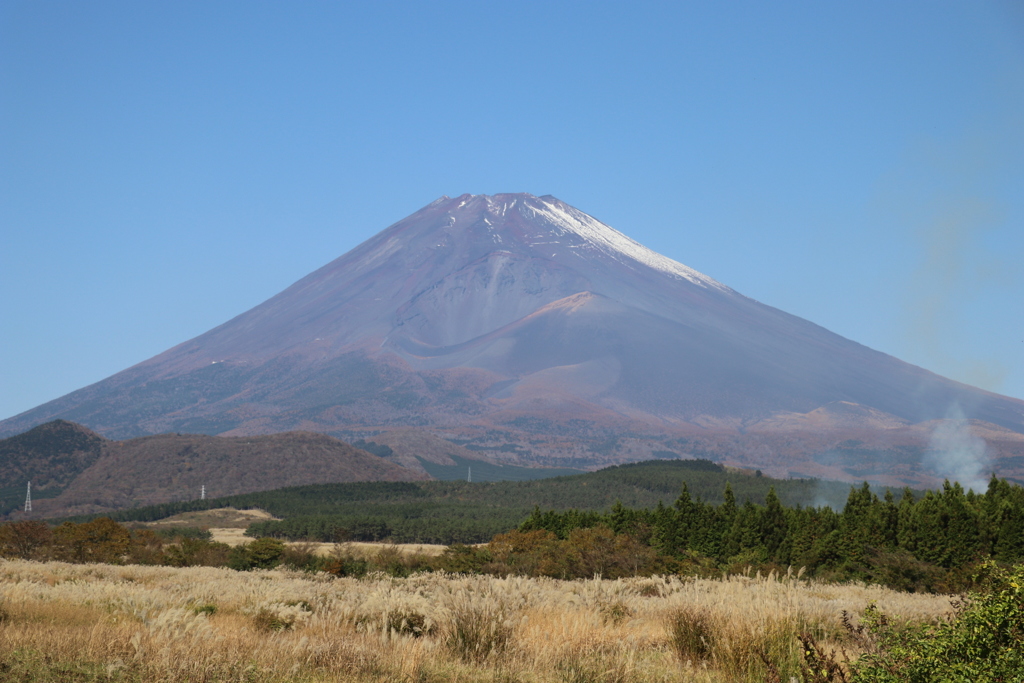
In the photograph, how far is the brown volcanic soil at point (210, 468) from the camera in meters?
155

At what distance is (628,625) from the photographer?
1053 cm

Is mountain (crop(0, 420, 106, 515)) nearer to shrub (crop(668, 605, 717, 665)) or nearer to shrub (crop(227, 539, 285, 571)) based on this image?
shrub (crop(227, 539, 285, 571))

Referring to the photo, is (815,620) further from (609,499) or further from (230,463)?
(230,463)

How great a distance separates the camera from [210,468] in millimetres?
169625

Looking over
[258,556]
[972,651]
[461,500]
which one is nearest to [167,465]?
[461,500]

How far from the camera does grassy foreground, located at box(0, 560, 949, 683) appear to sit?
782cm

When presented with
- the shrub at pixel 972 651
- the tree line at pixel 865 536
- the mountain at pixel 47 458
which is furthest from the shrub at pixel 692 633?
the mountain at pixel 47 458

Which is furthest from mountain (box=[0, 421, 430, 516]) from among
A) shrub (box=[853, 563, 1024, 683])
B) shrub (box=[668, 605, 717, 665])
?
shrub (box=[853, 563, 1024, 683])

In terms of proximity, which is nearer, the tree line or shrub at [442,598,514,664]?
shrub at [442,598,514,664]

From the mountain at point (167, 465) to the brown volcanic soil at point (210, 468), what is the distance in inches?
6.9

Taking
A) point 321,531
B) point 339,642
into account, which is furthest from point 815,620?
point 321,531

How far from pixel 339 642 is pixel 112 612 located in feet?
12.8

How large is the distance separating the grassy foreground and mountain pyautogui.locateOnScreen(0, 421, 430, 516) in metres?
150

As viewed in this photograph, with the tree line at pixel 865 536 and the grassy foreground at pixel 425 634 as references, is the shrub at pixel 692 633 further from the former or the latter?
the tree line at pixel 865 536
